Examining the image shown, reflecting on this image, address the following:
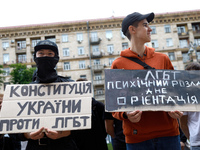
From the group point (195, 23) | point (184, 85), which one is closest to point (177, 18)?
point (195, 23)

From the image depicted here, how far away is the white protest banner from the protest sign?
0.34 m

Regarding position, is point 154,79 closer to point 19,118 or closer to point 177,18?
point 19,118

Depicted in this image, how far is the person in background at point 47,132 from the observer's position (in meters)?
2.07

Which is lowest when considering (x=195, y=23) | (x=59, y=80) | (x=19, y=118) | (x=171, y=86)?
(x=19, y=118)

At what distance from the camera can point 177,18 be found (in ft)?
107

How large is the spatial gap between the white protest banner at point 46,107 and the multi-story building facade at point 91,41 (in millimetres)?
28805

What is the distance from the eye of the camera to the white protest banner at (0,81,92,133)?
211 centimetres

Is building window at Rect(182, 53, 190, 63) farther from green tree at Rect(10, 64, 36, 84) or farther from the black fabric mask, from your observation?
the black fabric mask

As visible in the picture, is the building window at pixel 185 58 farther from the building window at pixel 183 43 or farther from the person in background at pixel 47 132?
the person in background at pixel 47 132

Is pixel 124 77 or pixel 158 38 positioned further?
pixel 158 38

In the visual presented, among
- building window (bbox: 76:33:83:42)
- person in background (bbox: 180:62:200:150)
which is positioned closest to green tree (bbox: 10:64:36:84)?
building window (bbox: 76:33:83:42)

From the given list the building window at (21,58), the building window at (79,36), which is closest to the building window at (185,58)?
the building window at (79,36)

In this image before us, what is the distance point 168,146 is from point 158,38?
32.2 meters

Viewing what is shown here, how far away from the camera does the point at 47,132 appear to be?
6.74ft
